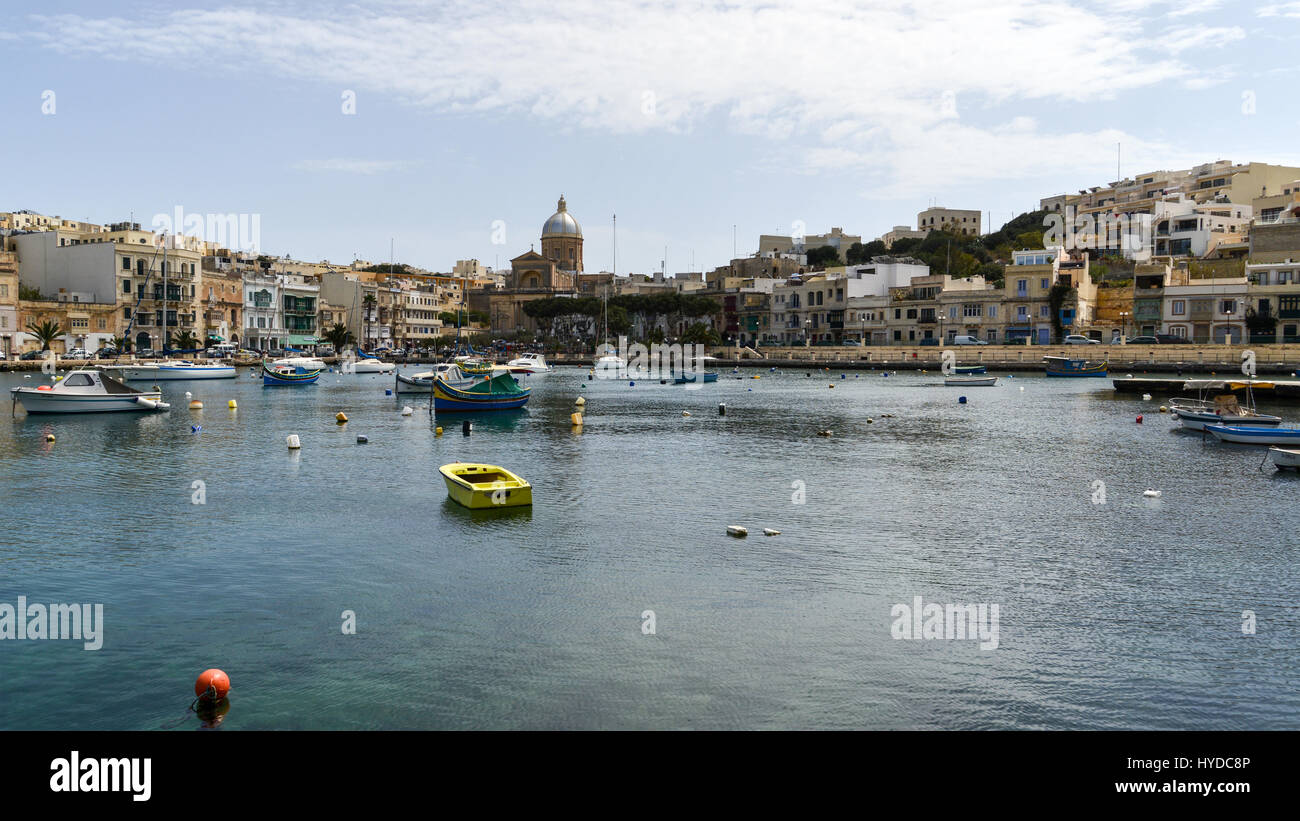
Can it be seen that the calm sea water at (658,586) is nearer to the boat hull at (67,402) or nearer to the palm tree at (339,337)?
the boat hull at (67,402)

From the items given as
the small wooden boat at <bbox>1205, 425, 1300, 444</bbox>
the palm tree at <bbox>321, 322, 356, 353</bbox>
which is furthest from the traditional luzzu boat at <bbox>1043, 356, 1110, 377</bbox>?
the palm tree at <bbox>321, 322, 356, 353</bbox>

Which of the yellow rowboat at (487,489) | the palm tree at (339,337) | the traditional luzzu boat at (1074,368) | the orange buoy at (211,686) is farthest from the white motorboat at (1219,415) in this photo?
the palm tree at (339,337)

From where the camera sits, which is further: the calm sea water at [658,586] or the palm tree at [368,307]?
the palm tree at [368,307]

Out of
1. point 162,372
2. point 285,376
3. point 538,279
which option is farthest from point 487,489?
point 538,279

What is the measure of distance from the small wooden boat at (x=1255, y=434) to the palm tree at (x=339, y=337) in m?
115

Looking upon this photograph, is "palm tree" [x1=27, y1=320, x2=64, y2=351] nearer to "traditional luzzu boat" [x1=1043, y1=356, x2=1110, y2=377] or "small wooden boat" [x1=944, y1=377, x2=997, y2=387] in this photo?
"small wooden boat" [x1=944, y1=377, x2=997, y2=387]

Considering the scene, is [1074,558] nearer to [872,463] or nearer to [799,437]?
[872,463]

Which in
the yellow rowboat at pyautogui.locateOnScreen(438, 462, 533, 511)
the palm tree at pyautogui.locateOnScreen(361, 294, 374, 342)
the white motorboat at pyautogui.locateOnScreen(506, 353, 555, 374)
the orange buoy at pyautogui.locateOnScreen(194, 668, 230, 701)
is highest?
the palm tree at pyautogui.locateOnScreen(361, 294, 374, 342)

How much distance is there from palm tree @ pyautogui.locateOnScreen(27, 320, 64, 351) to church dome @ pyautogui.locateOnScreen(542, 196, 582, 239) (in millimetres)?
107386

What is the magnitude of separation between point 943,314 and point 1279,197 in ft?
143

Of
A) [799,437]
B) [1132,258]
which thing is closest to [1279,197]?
[1132,258]

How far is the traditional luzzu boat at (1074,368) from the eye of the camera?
301 ft

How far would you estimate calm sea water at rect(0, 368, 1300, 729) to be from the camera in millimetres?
12797
